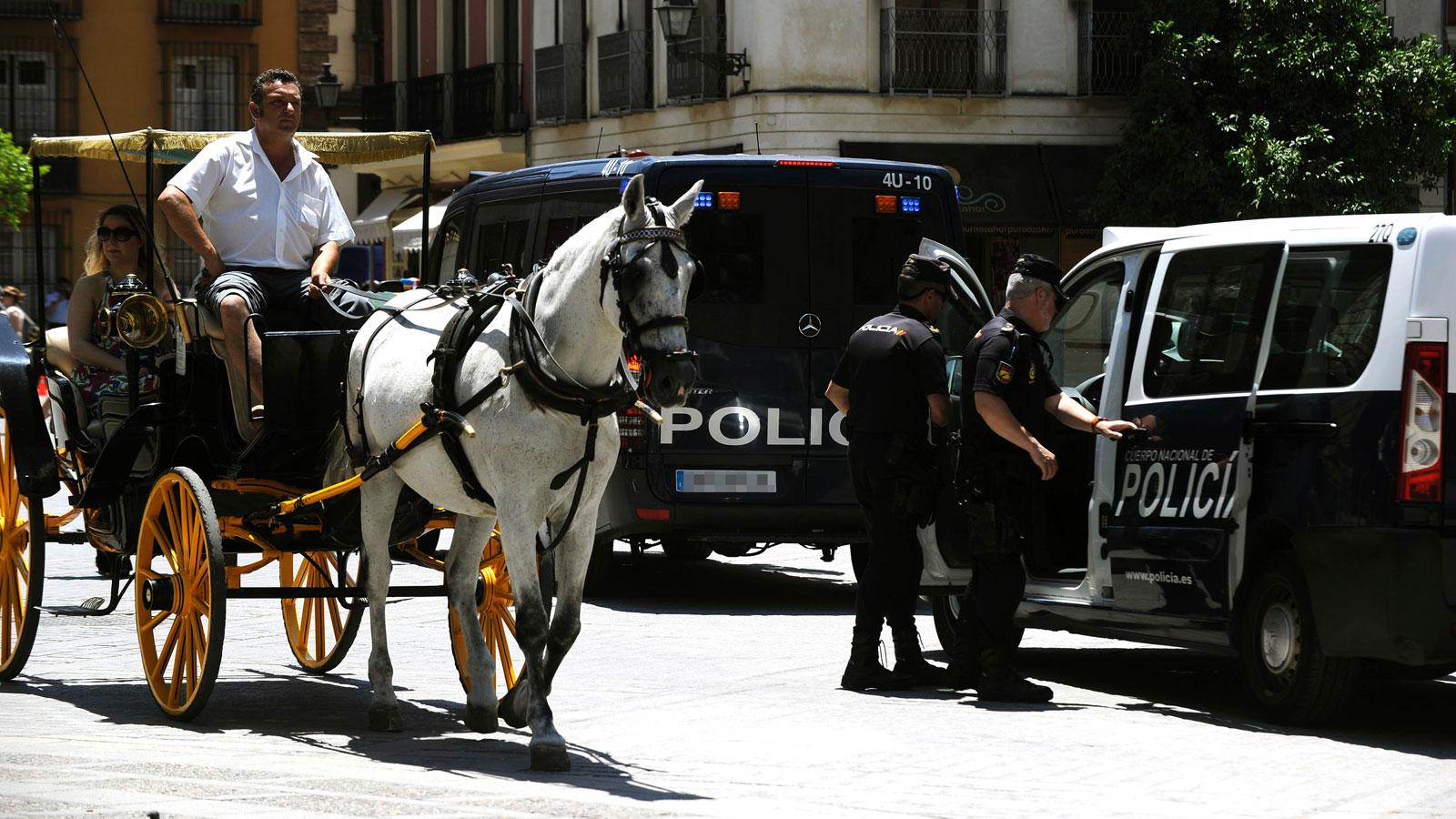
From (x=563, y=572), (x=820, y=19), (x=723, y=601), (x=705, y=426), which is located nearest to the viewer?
(x=563, y=572)

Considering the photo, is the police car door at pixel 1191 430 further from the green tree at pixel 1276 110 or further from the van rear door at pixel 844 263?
the green tree at pixel 1276 110

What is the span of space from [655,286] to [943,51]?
24.4 meters

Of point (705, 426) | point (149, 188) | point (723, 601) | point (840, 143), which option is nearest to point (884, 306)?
point (705, 426)

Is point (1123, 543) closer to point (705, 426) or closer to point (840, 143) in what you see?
point (705, 426)

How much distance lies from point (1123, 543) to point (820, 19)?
872 inches

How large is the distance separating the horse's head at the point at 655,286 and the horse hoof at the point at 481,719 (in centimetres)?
165

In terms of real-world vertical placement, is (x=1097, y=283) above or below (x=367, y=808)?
above

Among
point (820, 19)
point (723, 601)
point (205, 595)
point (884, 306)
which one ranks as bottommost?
point (723, 601)

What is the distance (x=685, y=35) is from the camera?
31438 mm

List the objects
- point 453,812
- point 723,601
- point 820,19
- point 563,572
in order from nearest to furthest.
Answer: point 453,812, point 563,572, point 723,601, point 820,19

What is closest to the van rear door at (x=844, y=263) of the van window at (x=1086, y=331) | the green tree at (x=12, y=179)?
the van window at (x=1086, y=331)

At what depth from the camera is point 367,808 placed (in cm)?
665

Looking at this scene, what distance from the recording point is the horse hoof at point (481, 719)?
8352 millimetres

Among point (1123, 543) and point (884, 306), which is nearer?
A: point (1123, 543)
